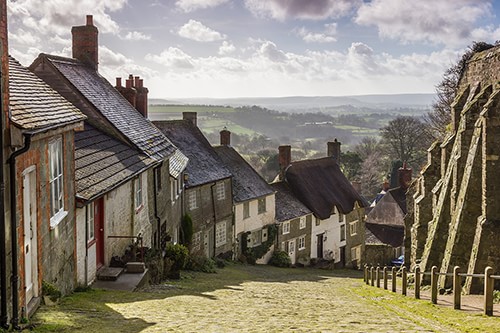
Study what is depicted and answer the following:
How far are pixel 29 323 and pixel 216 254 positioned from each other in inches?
943

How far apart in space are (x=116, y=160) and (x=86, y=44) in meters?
9.80

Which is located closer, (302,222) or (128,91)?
(128,91)

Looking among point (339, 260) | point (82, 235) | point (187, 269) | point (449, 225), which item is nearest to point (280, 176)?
point (339, 260)

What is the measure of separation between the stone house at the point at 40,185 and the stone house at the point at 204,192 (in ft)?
55.2

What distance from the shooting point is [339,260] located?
43312mm

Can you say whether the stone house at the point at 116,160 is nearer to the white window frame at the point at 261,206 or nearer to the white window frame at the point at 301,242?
the white window frame at the point at 261,206

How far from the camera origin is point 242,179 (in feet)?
121

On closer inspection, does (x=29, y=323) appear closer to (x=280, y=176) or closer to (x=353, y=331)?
(x=353, y=331)

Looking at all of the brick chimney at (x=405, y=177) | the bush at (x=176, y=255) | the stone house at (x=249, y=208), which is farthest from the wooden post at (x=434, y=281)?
the brick chimney at (x=405, y=177)

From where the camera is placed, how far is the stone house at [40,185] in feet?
30.5

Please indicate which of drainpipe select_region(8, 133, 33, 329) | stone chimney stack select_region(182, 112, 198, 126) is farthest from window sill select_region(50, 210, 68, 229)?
stone chimney stack select_region(182, 112, 198, 126)

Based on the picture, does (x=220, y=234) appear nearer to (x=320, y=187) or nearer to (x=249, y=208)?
(x=249, y=208)

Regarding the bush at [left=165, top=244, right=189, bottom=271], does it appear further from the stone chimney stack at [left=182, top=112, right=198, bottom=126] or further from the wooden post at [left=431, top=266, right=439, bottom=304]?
the stone chimney stack at [left=182, top=112, right=198, bottom=126]

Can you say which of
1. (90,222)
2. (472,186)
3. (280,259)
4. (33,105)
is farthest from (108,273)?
(280,259)
